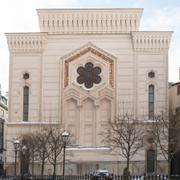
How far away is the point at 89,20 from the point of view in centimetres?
8669

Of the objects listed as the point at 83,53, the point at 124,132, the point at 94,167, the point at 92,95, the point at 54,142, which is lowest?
the point at 94,167

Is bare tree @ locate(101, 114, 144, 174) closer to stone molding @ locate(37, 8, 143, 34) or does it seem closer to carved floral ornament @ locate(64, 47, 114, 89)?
carved floral ornament @ locate(64, 47, 114, 89)

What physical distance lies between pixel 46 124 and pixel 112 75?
1065 centimetres

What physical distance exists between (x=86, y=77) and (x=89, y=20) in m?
7.57

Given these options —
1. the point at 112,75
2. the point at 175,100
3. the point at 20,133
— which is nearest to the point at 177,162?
the point at 175,100

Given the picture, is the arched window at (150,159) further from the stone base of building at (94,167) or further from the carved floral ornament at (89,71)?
the carved floral ornament at (89,71)

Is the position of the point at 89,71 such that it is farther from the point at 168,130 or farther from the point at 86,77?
the point at 168,130

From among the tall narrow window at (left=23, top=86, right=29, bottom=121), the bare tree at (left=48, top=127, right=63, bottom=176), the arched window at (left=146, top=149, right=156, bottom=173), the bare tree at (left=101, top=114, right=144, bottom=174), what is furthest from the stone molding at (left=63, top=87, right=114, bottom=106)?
the arched window at (left=146, top=149, right=156, bottom=173)

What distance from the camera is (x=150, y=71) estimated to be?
84.6 meters

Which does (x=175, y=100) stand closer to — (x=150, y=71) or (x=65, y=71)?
(x=150, y=71)

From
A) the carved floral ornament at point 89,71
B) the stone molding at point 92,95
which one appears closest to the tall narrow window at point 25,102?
the carved floral ornament at point 89,71

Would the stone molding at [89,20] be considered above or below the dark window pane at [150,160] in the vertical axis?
above

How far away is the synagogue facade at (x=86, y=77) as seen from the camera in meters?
84.2

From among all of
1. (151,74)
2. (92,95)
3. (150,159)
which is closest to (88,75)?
(92,95)
